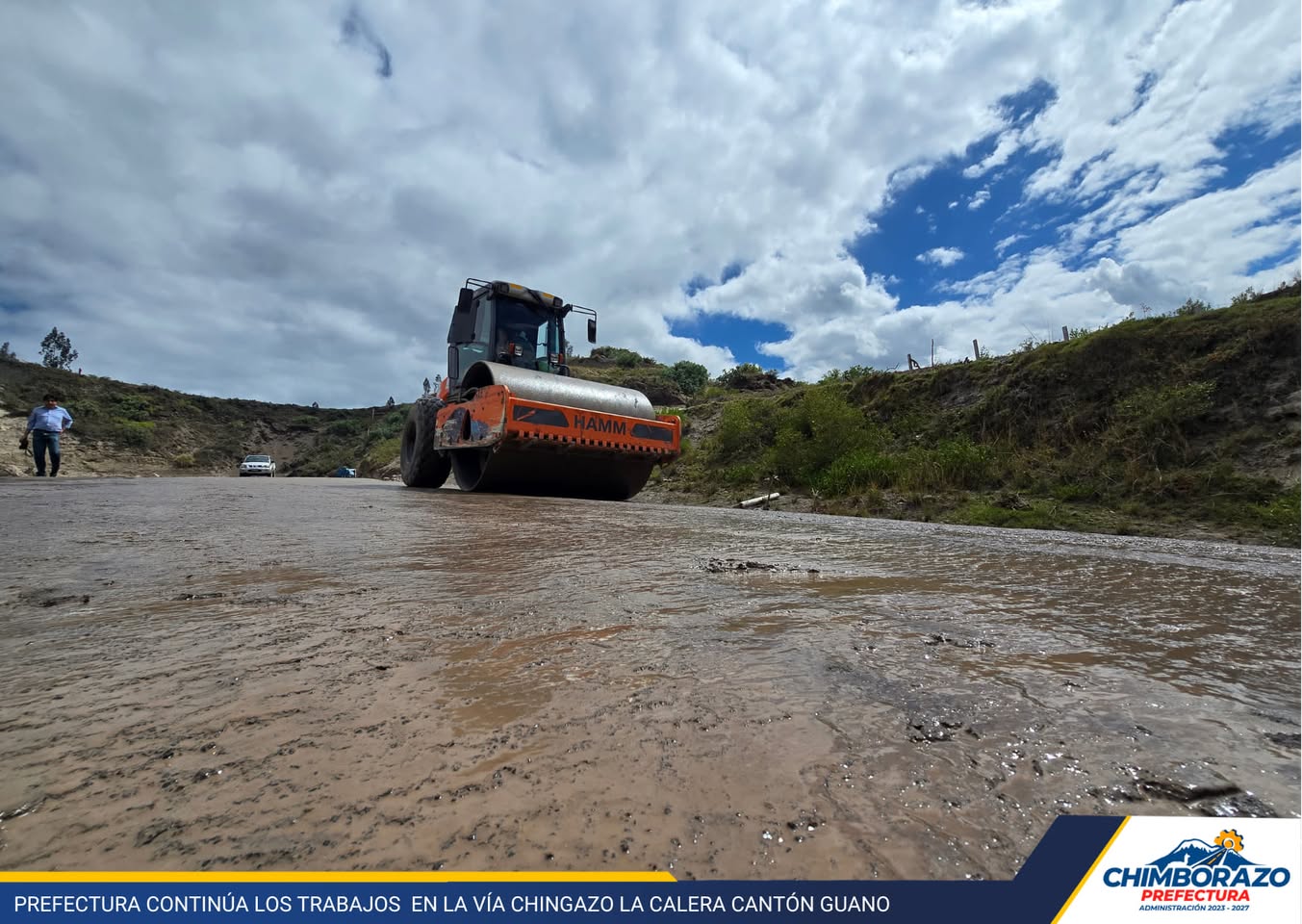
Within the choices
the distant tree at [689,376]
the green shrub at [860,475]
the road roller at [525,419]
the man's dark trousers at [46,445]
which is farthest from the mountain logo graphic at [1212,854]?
the distant tree at [689,376]

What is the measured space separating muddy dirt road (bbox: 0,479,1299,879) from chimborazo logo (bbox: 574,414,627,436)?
477cm

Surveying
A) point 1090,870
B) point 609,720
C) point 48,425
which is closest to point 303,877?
point 609,720

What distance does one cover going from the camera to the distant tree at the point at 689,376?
36594 mm

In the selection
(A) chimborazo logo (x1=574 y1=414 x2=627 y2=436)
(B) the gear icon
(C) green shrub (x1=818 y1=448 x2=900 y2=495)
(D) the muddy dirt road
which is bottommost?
(B) the gear icon

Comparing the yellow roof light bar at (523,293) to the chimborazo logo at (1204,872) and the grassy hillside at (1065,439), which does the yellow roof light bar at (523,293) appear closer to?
the grassy hillside at (1065,439)

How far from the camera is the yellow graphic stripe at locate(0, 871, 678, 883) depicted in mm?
577

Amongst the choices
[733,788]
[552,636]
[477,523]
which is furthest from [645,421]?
[733,788]

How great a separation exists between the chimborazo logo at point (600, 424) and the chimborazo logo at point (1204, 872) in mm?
6181

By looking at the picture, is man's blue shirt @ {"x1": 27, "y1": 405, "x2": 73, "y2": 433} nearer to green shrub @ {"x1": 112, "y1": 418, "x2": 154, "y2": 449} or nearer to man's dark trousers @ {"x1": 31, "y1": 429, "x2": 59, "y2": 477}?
man's dark trousers @ {"x1": 31, "y1": 429, "x2": 59, "y2": 477}

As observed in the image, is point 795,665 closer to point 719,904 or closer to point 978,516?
point 719,904

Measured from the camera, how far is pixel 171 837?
61 centimetres

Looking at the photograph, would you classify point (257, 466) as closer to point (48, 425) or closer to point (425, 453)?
point (48, 425)

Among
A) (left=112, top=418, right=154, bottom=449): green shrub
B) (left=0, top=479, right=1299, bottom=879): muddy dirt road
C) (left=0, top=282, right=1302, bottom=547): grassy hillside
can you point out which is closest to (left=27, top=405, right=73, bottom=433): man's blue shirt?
(left=0, top=282, right=1302, bottom=547): grassy hillside

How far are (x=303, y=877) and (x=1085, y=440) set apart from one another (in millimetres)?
11035
